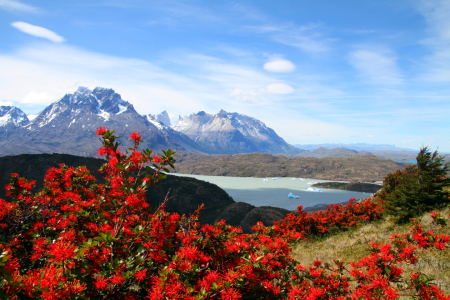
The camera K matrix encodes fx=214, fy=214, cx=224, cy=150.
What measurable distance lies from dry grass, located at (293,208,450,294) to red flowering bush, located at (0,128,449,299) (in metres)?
0.87

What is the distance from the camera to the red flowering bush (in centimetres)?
210

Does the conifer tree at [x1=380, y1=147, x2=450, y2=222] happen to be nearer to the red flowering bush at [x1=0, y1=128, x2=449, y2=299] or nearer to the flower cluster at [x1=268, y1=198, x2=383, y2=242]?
the flower cluster at [x1=268, y1=198, x2=383, y2=242]

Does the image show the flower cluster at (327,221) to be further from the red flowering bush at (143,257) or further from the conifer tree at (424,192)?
the red flowering bush at (143,257)

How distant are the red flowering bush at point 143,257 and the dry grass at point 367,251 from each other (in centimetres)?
87

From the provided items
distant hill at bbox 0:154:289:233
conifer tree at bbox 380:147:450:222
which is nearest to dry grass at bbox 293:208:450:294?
conifer tree at bbox 380:147:450:222

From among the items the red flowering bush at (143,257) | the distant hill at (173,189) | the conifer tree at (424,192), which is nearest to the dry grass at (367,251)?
the conifer tree at (424,192)

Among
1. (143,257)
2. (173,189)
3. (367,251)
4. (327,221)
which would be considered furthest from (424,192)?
(173,189)

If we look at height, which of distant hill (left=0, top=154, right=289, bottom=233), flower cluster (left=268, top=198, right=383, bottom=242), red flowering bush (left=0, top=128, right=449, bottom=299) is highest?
red flowering bush (left=0, top=128, right=449, bottom=299)

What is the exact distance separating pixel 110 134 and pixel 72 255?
1635 mm

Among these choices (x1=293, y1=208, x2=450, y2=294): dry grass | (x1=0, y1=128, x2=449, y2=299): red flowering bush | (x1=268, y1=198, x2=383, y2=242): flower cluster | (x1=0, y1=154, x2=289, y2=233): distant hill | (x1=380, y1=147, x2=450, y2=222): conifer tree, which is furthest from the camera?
(x1=0, y1=154, x2=289, y2=233): distant hill

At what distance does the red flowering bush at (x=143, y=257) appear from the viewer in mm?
2102

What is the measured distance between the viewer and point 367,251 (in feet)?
24.2

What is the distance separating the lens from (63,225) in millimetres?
3875

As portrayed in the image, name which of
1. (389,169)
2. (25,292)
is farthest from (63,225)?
(389,169)
